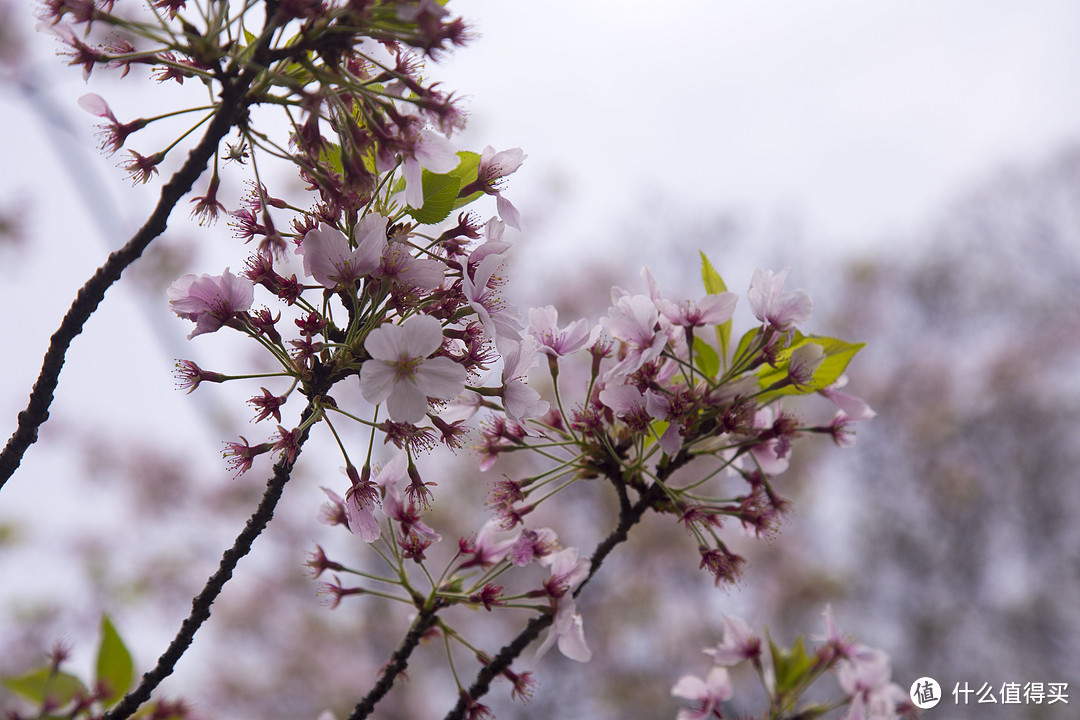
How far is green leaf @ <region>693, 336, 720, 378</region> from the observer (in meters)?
1.42

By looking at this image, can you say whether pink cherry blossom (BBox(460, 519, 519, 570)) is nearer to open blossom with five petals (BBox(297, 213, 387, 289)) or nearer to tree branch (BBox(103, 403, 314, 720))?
tree branch (BBox(103, 403, 314, 720))

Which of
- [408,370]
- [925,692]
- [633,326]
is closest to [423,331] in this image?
[408,370]

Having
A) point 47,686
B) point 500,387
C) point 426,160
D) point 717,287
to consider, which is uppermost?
point 717,287

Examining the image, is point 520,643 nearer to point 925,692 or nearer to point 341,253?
point 341,253

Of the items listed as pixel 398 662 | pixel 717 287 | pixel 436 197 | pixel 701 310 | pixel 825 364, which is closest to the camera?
pixel 436 197

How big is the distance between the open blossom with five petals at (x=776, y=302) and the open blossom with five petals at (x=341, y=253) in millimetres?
700

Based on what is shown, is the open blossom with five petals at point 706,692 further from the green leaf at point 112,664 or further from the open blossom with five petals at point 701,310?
the green leaf at point 112,664

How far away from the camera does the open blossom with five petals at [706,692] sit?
5.02 ft

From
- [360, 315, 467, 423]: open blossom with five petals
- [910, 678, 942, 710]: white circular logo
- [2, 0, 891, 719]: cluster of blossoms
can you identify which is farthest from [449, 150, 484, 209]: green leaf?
[910, 678, 942, 710]: white circular logo

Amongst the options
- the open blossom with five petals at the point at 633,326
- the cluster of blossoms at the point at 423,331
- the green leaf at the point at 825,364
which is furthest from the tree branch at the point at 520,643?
the green leaf at the point at 825,364

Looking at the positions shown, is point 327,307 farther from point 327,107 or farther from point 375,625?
point 375,625

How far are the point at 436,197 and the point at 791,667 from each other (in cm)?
128

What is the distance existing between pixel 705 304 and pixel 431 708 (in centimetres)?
838

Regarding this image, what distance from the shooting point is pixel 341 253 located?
94 centimetres
